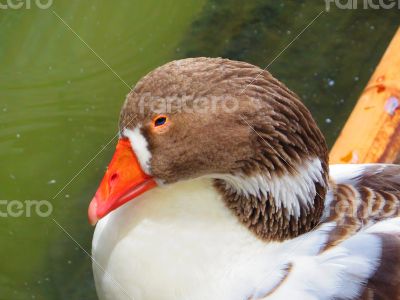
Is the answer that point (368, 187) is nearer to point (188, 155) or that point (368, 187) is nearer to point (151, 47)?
point (188, 155)

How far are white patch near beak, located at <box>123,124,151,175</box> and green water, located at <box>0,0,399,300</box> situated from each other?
51.1 inches

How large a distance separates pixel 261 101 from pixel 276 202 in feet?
1.02

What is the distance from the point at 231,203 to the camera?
2213 mm

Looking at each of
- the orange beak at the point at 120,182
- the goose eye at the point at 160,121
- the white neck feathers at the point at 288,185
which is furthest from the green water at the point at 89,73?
the goose eye at the point at 160,121

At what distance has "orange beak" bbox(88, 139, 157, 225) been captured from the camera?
82.7 inches

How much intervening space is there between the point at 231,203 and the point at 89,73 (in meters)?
1.87

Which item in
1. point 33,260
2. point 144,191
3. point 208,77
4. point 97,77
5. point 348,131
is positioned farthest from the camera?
point 97,77

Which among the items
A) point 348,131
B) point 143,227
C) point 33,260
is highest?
point 348,131

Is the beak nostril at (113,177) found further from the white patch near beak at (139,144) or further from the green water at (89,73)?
the green water at (89,73)

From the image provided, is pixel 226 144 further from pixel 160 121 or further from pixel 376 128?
pixel 376 128

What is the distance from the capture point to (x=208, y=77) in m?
2.01

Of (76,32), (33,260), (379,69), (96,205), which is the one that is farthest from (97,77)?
(96,205)

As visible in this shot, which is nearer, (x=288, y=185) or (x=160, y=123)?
(x=160, y=123)

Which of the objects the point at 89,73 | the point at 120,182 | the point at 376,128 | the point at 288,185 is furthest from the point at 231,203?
the point at 89,73
